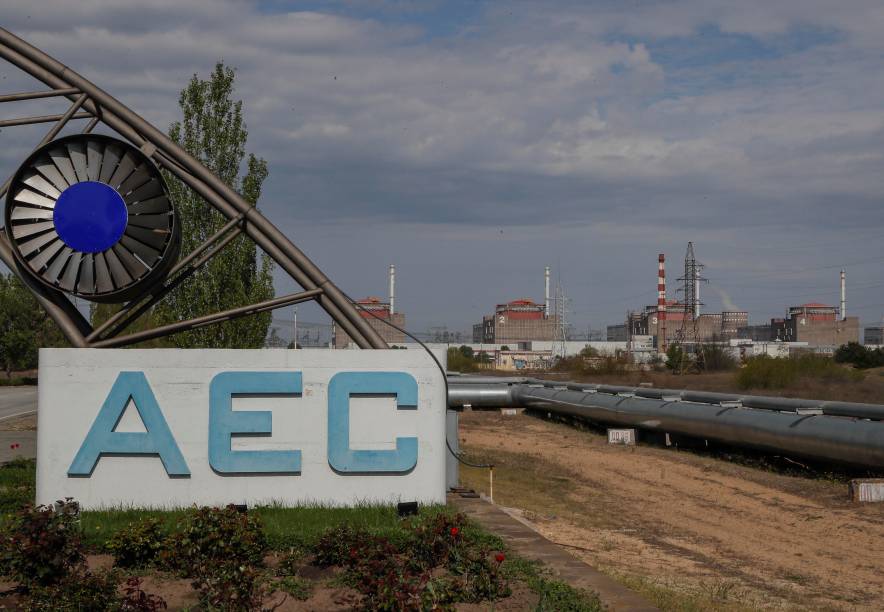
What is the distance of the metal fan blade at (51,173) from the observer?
14180mm

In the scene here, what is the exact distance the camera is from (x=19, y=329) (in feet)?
269

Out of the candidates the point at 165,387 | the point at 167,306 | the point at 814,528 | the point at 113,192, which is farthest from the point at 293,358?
the point at 167,306

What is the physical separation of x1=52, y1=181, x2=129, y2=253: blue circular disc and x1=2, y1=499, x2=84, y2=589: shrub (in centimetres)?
543

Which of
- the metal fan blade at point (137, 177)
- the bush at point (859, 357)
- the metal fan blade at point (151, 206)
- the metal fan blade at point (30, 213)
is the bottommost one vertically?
the bush at point (859, 357)

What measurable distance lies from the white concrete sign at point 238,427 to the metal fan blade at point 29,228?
206 cm

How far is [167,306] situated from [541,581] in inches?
760

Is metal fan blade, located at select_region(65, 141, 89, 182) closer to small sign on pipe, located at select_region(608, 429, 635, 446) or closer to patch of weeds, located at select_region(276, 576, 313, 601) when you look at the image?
patch of weeds, located at select_region(276, 576, 313, 601)

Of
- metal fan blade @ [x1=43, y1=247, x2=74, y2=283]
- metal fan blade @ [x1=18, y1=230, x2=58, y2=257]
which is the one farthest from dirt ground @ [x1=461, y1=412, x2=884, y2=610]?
metal fan blade @ [x1=18, y1=230, x2=58, y2=257]

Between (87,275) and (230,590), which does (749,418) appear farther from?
(230,590)

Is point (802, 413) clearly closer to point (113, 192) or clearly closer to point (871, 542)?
point (871, 542)

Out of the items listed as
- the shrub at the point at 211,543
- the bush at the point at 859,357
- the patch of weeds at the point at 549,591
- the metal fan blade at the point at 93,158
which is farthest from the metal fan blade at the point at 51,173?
the bush at the point at 859,357

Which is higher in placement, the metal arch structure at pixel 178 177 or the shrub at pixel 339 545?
the metal arch structure at pixel 178 177

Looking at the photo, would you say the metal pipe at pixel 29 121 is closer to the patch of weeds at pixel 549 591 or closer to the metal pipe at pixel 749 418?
the patch of weeds at pixel 549 591

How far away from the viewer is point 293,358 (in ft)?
44.7
